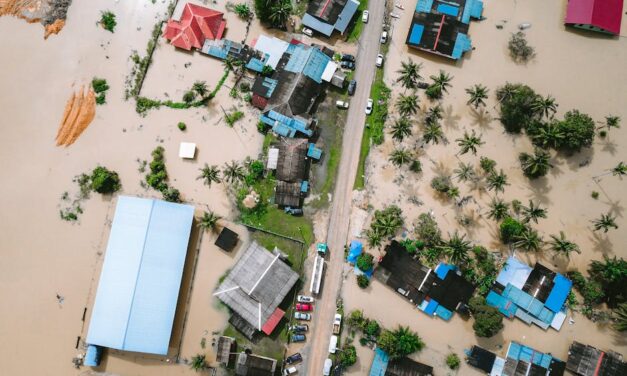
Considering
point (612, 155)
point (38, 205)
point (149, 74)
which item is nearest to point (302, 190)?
point (149, 74)

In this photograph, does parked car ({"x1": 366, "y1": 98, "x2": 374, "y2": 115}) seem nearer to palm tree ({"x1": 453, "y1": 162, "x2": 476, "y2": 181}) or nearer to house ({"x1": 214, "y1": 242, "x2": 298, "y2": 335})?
palm tree ({"x1": 453, "y1": 162, "x2": 476, "y2": 181})

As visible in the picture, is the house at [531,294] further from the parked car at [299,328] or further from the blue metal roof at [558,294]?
the parked car at [299,328]

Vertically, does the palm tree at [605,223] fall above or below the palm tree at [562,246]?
above

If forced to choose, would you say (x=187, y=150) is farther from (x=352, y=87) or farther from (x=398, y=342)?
(x=398, y=342)

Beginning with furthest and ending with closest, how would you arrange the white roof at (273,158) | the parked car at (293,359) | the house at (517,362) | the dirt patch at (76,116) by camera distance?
the dirt patch at (76,116), the white roof at (273,158), the parked car at (293,359), the house at (517,362)

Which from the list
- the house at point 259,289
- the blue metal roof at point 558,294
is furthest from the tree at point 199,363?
the blue metal roof at point 558,294

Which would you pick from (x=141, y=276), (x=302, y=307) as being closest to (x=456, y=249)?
(x=302, y=307)

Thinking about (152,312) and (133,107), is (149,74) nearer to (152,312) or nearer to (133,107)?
(133,107)

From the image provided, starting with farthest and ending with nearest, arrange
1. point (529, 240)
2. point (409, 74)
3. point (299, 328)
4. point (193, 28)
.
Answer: point (193, 28), point (409, 74), point (299, 328), point (529, 240)
